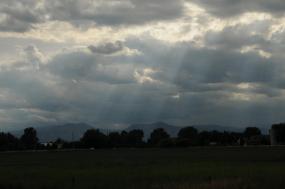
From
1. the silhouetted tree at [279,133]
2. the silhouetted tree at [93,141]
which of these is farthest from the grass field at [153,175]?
the silhouetted tree at [93,141]

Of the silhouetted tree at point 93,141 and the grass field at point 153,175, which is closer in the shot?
the grass field at point 153,175

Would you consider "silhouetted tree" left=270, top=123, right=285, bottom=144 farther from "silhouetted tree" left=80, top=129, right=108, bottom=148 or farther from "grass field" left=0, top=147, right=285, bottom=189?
"grass field" left=0, top=147, right=285, bottom=189

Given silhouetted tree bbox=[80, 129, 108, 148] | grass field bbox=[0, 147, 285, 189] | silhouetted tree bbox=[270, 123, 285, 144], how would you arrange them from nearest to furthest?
grass field bbox=[0, 147, 285, 189], silhouetted tree bbox=[270, 123, 285, 144], silhouetted tree bbox=[80, 129, 108, 148]

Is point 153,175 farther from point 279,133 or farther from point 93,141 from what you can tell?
point 279,133

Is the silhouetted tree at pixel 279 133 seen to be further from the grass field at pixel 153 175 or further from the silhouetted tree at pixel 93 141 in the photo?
the grass field at pixel 153 175

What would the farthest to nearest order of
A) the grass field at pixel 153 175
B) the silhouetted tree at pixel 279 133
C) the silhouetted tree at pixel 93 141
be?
1. the silhouetted tree at pixel 93 141
2. the silhouetted tree at pixel 279 133
3. the grass field at pixel 153 175

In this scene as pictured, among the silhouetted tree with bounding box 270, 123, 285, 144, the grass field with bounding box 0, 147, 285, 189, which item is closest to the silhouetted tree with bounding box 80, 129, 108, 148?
the silhouetted tree with bounding box 270, 123, 285, 144

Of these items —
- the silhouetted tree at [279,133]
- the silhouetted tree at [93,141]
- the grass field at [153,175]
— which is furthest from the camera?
→ the silhouetted tree at [93,141]

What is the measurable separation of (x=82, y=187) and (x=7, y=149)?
154208 mm

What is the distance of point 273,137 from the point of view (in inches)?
6786

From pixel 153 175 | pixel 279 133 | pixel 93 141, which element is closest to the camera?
pixel 153 175

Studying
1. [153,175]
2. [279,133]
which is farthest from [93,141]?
[153,175]

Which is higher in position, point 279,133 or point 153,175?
point 279,133

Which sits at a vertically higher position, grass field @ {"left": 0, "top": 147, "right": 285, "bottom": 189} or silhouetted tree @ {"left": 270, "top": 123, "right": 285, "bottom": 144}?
silhouetted tree @ {"left": 270, "top": 123, "right": 285, "bottom": 144}
